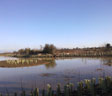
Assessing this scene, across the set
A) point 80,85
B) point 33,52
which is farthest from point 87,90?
point 33,52

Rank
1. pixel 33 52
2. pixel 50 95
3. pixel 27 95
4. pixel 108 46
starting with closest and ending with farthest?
1. pixel 50 95
2. pixel 27 95
3. pixel 108 46
4. pixel 33 52

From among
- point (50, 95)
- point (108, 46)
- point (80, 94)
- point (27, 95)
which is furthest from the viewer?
point (108, 46)

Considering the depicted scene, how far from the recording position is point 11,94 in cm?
812

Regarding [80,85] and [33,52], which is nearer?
[80,85]

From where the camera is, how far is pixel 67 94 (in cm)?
625

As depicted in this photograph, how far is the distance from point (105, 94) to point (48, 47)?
208 feet

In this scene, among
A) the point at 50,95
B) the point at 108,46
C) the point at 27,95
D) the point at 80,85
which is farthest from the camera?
the point at 108,46

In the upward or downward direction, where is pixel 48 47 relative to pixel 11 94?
upward

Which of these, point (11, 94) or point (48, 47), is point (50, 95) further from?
point (48, 47)

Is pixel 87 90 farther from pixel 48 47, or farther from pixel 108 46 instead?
pixel 108 46

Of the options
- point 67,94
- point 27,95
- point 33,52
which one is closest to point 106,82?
point 67,94

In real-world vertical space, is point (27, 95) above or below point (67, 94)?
below

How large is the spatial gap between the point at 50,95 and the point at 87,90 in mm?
2398

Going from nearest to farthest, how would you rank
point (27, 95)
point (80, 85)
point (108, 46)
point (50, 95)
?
point (50, 95) < point (80, 85) < point (27, 95) < point (108, 46)
